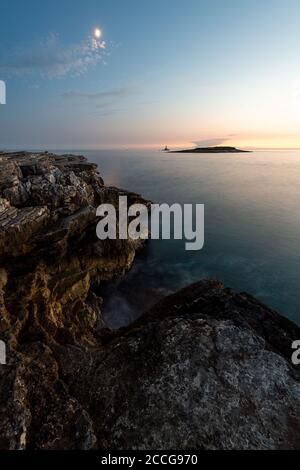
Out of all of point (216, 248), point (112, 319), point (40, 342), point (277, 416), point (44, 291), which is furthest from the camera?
point (216, 248)

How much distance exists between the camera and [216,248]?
46.4m

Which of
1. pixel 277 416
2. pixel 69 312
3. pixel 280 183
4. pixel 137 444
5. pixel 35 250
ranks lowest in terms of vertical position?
pixel 69 312

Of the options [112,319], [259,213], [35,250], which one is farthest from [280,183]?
[35,250]

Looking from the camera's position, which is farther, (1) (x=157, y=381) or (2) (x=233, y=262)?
(2) (x=233, y=262)

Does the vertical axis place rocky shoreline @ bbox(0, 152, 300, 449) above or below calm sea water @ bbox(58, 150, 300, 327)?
above

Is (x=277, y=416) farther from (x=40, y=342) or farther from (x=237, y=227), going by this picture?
(x=237, y=227)

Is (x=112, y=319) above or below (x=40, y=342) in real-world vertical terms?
below

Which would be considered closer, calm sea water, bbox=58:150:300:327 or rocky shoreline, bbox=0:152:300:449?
rocky shoreline, bbox=0:152:300:449

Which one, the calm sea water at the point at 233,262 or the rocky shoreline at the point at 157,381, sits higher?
the rocky shoreline at the point at 157,381

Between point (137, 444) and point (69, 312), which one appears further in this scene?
point (69, 312)

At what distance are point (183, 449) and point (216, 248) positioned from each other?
39.2m

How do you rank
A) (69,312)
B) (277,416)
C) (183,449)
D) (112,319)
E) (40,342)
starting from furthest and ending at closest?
(112,319)
(69,312)
(40,342)
(277,416)
(183,449)

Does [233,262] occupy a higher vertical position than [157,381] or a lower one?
lower

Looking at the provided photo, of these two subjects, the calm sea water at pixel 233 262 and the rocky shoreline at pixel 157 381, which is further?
the calm sea water at pixel 233 262
